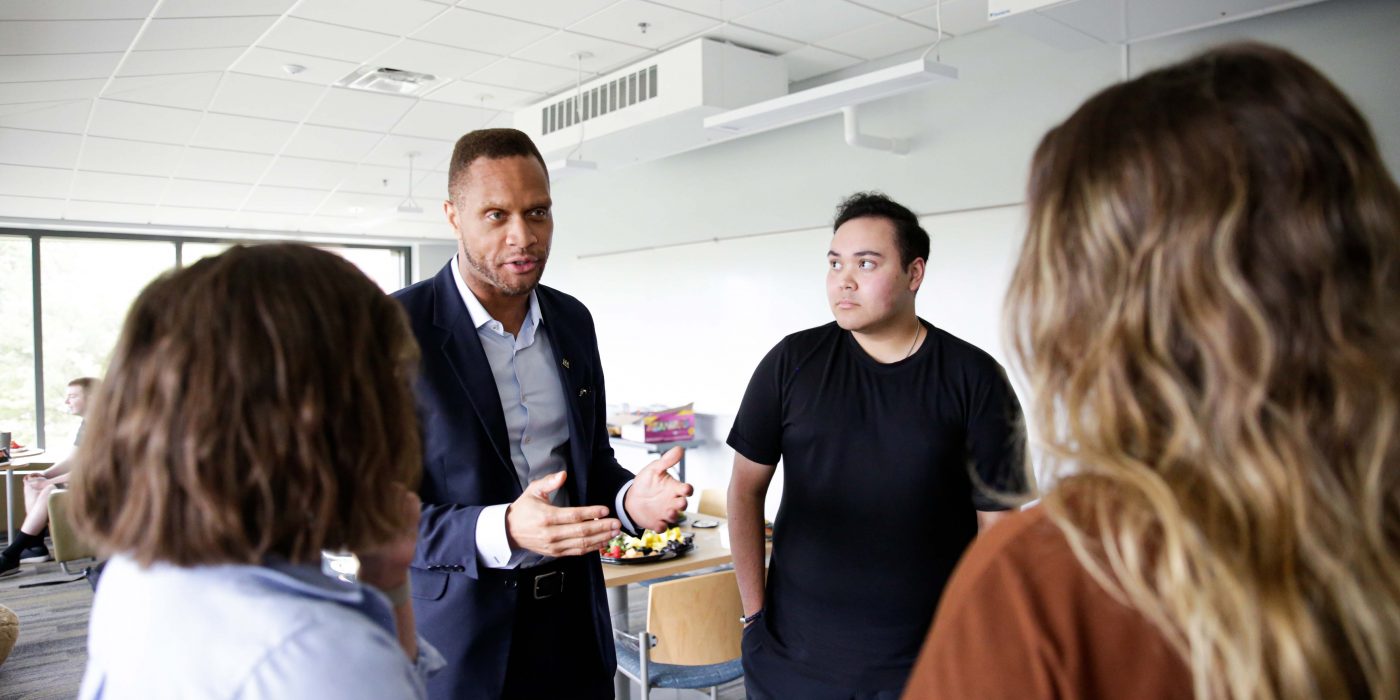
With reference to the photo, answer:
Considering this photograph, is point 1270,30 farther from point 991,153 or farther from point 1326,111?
point 1326,111

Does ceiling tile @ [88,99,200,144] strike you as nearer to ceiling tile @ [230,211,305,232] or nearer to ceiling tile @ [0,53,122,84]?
ceiling tile @ [0,53,122,84]

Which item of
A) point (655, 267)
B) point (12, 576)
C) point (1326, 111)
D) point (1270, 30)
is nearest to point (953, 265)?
point (1270, 30)

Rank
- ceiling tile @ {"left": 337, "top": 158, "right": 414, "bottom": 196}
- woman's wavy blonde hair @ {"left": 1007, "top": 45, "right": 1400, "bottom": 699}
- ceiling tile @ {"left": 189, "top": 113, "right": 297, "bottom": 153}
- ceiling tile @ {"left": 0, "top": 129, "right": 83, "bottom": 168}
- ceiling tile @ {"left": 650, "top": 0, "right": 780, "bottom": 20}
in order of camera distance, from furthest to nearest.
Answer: ceiling tile @ {"left": 337, "top": 158, "right": 414, "bottom": 196}
ceiling tile @ {"left": 189, "top": 113, "right": 297, "bottom": 153}
ceiling tile @ {"left": 0, "top": 129, "right": 83, "bottom": 168}
ceiling tile @ {"left": 650, "top": 0, "right": 780, "bottom": 20}
woman's wavy blonde hair @ {"left": 1007, "top": 45, "right": 1400, "bottom": 699}

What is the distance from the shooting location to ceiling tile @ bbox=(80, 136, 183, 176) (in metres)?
6.23

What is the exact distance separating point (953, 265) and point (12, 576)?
21.7 feet

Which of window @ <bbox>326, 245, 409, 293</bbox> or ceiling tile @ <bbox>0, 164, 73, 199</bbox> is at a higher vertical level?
ceiling tile @ <bbox>0, 164, 73, 199</bbox>

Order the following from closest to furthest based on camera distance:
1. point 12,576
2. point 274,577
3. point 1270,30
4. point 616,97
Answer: point 274,577 < point 1270,30 < point 616,97 < point 12,576

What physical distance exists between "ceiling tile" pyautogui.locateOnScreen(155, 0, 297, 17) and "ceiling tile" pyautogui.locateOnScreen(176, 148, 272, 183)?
2.95 metres

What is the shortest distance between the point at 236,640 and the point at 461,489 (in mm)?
942

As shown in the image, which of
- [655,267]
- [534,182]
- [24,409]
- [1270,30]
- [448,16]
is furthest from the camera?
[24,409]

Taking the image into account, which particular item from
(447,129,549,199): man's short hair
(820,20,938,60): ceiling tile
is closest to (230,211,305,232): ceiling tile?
(820,20,938,60): ceiling tile

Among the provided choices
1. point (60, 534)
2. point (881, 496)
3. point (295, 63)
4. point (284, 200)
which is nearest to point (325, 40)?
point (295, 63)

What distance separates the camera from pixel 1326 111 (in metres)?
0.62

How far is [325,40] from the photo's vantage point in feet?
15.0
